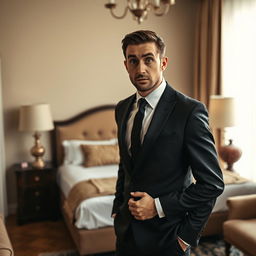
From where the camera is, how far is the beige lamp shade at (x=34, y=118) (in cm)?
402

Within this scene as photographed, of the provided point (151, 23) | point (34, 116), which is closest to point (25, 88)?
point (34, 116)

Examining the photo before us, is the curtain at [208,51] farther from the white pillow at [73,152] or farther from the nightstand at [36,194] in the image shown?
the nightstand at [36,194]

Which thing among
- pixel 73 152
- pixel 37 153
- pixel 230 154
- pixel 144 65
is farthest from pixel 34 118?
pixel 144 65

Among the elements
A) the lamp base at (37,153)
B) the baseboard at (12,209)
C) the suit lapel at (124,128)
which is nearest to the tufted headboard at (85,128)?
the lamp base at (37,153)

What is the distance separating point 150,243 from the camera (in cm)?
145

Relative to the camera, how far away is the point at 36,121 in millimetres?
4023

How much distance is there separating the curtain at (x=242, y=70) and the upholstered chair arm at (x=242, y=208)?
3.73 feet

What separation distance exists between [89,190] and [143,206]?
183 cm

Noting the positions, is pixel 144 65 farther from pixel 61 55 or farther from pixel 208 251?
pixel 61 55

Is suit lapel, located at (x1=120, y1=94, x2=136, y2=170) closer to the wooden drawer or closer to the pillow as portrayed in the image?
the pillow

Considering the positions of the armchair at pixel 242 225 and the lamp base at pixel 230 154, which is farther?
the lamp base at pixel 230 154

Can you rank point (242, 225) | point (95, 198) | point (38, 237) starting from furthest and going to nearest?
1. point (38, 237)
2. point (95, 198)
3. point (242, 225)

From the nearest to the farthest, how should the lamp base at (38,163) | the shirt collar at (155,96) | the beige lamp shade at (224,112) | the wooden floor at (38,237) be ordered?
the shirt collar at (155,96) → the wooden floor at (38,237) → the beige lamp shade at (224,112) → the lamp base at (38,163)

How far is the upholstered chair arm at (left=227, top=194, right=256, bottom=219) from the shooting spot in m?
2.89
